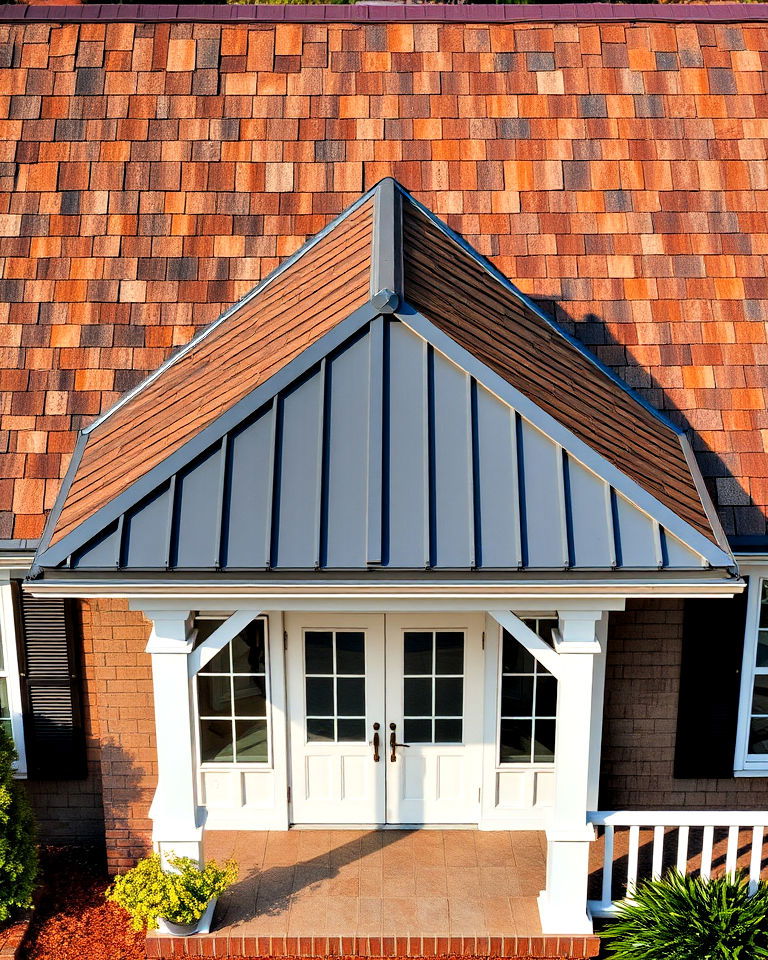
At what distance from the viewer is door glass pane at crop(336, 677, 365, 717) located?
317 inches

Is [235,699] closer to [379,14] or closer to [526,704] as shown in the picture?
[526,704]

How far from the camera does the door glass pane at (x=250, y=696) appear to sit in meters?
8.06

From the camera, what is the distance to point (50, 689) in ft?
26.0

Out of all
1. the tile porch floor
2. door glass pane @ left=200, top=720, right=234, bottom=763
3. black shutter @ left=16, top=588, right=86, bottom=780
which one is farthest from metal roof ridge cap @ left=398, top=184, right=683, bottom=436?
black shutter @ left=16, top=588, right=86, bottom=780

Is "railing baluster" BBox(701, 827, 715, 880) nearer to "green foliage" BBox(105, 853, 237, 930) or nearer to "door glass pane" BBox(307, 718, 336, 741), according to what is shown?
"door glass pane" BBox(307, 718, 336, 741)

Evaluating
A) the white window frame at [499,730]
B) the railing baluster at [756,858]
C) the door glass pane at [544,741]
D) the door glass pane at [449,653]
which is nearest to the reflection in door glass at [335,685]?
the door glass pane at [449,653]

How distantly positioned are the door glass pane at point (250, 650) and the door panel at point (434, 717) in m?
1.00

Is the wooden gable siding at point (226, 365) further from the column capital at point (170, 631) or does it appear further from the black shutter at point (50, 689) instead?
the black shutter at point (50, 689)

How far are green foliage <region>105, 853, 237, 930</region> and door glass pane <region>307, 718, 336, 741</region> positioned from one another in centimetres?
153

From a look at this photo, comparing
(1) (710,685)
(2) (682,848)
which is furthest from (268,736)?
(1) (710,685)

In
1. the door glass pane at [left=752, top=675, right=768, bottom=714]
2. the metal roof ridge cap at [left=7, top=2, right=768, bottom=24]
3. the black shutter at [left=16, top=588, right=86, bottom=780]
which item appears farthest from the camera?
the metal roof ridge cap at [left=7, top=2, right=768, bottom=24]

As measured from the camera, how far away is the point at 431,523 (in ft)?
19.4

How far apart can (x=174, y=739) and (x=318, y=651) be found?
1.68m

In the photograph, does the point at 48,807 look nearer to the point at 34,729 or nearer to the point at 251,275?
the point at 34,729
